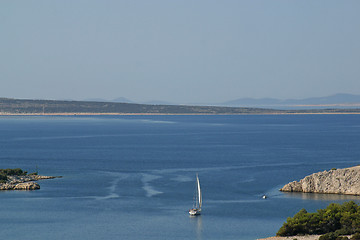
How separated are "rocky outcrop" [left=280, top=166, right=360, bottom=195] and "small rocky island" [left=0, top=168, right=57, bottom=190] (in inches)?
1198

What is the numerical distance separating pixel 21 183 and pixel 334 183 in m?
36.3

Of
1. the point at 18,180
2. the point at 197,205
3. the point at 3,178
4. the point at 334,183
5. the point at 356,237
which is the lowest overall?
the point at 197,205

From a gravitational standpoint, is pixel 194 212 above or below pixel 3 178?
below

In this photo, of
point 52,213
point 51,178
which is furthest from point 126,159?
point 52,213

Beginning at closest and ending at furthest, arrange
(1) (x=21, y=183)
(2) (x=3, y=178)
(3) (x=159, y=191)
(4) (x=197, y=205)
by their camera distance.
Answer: (4) (x=197, y=205)
(3) (x=159, y=191)
(1) (x=21, y=183)
(2) (x=3, y=178)

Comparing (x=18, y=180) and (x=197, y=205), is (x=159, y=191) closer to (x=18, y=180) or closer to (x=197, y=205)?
(x=197, y=205)

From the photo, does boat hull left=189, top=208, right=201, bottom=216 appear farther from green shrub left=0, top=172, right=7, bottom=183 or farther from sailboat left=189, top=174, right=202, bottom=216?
green shrub left=0, top=172, right=7, bottom=183

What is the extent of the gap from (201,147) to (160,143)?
15.2 meters

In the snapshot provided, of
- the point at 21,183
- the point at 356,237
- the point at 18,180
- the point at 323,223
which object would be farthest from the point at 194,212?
the point at 18,180

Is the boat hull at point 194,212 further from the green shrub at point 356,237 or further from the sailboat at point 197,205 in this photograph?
the green shrub at point 356,237

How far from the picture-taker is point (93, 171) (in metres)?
95.9

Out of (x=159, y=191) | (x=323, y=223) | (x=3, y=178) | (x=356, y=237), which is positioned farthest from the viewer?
(x=3, y=178)

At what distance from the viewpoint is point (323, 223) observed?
173 ft

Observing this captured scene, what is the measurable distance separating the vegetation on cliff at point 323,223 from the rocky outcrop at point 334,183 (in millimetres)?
18786
